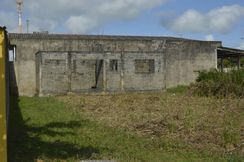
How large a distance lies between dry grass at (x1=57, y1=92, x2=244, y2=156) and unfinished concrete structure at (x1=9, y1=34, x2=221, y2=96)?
8124mm

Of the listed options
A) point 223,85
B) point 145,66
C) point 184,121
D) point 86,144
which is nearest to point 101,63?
point 145,66

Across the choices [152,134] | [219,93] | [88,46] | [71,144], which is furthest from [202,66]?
[71,144]

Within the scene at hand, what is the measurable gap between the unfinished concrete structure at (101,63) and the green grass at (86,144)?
13.6m

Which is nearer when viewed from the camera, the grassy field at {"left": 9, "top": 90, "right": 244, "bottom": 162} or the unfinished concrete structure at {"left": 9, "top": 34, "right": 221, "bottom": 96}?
the grassy field at {"left": 9, "top": 90, "right": 244, "bottom": 162}

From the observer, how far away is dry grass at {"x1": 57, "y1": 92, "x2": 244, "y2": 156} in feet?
34.9

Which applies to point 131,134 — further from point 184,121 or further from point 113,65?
point 113,65

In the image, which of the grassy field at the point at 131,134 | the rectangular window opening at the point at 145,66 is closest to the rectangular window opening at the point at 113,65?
the rectangular window opening at the point at 145,66

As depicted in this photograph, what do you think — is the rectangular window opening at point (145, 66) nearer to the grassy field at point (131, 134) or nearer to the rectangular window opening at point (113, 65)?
the rectangular window opening at point (113, 65)

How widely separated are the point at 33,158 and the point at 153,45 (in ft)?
79.2

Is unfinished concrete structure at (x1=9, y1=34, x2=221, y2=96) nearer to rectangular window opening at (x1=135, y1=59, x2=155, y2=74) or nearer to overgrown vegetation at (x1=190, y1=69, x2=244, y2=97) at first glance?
rectangular window opening at (x1=135, y1=59, x2=155, y2=74)

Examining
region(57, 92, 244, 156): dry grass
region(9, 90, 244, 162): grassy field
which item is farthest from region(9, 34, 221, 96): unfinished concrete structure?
region(9, 90, 244, 162): grassy field

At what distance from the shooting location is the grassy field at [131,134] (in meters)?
9.17

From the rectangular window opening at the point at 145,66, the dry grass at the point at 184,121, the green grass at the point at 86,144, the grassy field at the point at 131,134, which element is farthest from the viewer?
the rectangular window opening at the point at 145,66

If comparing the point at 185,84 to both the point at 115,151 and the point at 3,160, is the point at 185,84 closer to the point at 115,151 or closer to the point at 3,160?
the point at 115,151
